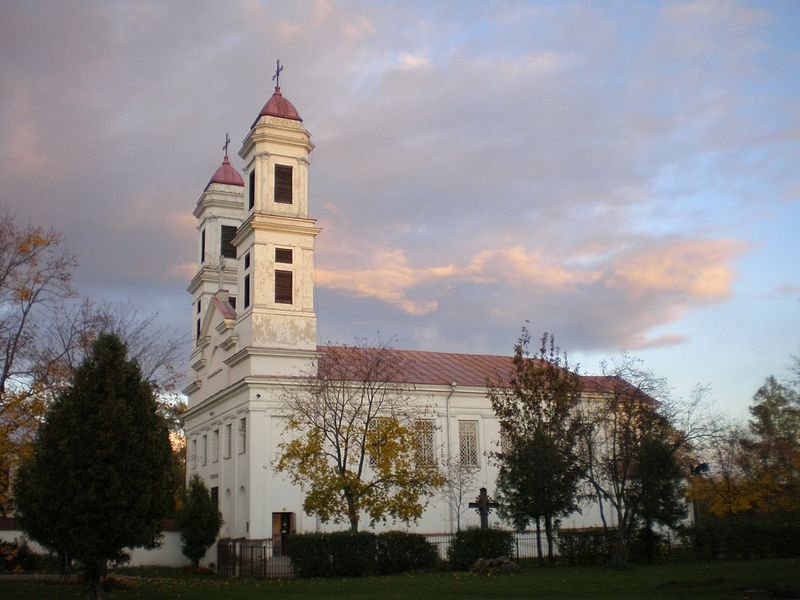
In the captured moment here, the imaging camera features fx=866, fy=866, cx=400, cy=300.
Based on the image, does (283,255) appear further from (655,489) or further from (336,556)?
(655,489)

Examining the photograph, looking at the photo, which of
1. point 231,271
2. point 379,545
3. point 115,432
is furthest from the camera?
point 231,271

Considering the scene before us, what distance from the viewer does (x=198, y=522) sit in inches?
1692

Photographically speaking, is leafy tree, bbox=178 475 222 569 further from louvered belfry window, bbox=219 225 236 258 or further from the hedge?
louvered belfry window, bbox=219 225 236 258

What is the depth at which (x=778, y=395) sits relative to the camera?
59.2 metres

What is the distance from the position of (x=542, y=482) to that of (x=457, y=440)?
14334 millimetres

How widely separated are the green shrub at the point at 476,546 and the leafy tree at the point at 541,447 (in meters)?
2.21

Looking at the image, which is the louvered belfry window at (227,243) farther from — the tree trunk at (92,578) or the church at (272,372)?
the tree trunk at (92,578)

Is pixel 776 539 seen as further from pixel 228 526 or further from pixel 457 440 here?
pixel 228 526

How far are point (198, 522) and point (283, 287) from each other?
1254 centimetres

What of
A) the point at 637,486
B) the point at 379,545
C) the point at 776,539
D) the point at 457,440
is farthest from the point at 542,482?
the point at 457,440

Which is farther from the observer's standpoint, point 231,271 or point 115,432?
point 231,271

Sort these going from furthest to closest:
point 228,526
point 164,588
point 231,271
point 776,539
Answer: point 231,271, point 228,526, point 776,539, point 164,588

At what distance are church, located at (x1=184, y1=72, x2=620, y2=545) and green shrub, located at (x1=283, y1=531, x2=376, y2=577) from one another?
31.0ft

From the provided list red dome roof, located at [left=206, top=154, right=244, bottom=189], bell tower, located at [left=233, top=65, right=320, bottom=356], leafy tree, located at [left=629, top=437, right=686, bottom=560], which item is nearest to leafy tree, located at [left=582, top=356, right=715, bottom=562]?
leafy tree, located at [left=629, top=437, right=686, bottom=560]
